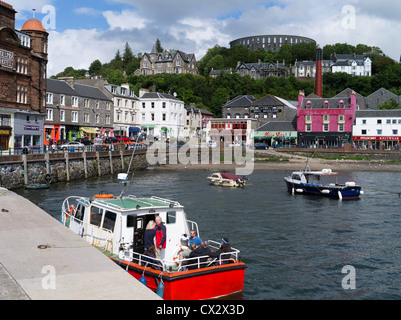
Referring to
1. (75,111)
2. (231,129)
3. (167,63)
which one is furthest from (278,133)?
(167,63)

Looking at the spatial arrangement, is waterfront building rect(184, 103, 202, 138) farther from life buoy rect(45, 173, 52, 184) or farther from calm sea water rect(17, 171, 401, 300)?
life buoy rect(45, 173, 52, 184)

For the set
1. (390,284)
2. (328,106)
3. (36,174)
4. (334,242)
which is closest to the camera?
(390,284)

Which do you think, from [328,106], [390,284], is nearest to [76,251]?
[390,284]

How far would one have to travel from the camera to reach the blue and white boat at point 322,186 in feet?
131

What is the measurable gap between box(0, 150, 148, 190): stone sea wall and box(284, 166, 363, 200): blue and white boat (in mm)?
25656

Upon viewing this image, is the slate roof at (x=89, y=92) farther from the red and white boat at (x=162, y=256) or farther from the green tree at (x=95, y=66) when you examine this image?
the green tree at (x=95, y=66)

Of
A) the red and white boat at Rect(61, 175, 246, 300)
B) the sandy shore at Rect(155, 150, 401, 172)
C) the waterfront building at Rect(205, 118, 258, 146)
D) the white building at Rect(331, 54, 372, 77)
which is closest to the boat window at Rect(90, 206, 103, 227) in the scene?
the red and white boat at Rect(61, 175, 246, 300)

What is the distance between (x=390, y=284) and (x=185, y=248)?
29.1ft

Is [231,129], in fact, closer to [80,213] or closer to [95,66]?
[80,213]

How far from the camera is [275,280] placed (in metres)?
17.7

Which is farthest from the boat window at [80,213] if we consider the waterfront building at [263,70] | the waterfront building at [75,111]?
the waterfront building at [263,70]

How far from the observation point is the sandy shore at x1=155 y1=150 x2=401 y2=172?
2746 inches

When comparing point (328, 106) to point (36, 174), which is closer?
point (36, 174)

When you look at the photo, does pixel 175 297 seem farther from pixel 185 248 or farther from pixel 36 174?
pixel 36 174
